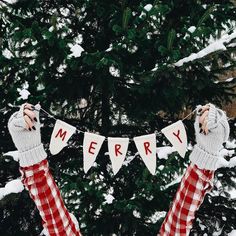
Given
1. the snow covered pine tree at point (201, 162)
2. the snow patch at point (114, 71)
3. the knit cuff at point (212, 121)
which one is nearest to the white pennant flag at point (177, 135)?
the snow covered pine tree at point (201, 162)

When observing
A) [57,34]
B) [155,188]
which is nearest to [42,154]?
[57,34]

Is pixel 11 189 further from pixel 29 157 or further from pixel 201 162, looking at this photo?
pixel 201 162

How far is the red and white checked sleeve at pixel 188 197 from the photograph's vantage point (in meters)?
1.68

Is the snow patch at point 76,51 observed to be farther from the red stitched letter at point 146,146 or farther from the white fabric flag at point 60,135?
the red stitched letter at point 146,146

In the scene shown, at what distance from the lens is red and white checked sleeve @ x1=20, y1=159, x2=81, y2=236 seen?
1.80 m

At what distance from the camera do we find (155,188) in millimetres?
2795

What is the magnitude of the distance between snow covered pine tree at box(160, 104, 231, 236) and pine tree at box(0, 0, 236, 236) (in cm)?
88

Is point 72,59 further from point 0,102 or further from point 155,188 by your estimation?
point 155,188

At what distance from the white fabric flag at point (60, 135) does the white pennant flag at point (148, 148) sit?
1.19 ft

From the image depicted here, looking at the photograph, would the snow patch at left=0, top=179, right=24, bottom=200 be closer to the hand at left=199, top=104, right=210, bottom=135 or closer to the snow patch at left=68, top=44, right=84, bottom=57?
the snow patch at left=68, top=44, right=84, bottom=57

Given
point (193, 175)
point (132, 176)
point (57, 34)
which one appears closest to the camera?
point (193, 175)

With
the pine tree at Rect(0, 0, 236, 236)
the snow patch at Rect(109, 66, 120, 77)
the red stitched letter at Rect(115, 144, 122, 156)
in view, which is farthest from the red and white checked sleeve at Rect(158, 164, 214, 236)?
the snow patch at Rect(109, 66, 120, 77)

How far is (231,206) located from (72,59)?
184 centimetres

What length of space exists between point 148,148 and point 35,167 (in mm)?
605
